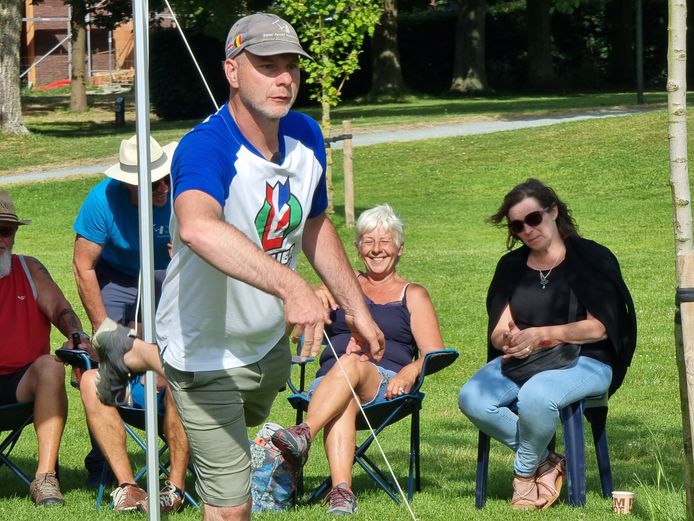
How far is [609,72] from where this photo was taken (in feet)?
129

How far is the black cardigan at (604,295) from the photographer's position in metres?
5.52

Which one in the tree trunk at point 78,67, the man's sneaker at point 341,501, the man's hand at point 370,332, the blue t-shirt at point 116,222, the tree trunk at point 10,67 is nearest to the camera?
the man's hand at point 370,332

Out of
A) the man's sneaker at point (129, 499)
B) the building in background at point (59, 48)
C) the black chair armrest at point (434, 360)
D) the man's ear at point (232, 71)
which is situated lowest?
the man's sneaker at point (129, 499)

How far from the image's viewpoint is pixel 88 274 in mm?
6062

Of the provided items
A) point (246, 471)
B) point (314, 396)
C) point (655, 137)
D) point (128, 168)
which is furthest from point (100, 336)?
point (655, 137)

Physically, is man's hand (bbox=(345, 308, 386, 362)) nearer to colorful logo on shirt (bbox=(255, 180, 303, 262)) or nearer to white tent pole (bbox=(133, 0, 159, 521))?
colorful logo on shirt (bbox=(255, 180, 303, 262))

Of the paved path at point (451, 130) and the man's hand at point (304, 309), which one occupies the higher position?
the paved path at point (451, 130)

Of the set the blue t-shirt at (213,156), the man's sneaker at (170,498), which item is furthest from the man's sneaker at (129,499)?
the blue t-shirt at (213,156)

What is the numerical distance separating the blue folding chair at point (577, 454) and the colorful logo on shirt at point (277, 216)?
2058 millimetres

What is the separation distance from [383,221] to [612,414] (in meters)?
2.18

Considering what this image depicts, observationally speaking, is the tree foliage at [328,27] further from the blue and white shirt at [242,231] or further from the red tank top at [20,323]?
the blue and white shirt at [242,231]

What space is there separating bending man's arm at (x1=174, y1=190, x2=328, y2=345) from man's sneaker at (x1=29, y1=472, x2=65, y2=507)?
2.69m

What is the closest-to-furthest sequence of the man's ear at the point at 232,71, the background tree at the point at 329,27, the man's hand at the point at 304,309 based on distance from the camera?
the man's hand at the point at 304,309
the man's ear at the point at 232,71
the background tree at the point at 329,27

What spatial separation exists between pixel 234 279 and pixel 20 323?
9.00 ft
